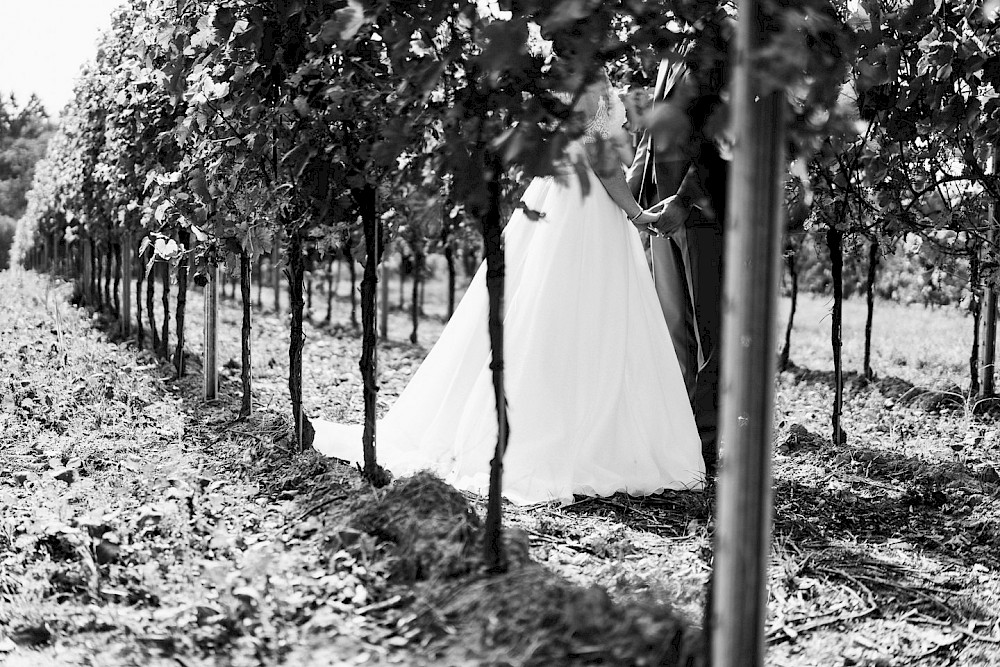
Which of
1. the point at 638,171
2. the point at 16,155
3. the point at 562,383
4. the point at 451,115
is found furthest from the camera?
the point at 16,155

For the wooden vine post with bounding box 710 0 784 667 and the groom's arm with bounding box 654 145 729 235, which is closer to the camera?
the wooden vine post with bounding box 710 0 784 667

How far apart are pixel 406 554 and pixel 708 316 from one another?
2879 mm

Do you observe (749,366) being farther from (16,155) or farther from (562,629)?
(16,155)

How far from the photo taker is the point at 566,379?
479 cm

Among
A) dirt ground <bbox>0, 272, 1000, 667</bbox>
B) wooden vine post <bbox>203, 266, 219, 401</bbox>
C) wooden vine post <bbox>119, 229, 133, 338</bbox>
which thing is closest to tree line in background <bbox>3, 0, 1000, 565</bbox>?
wooden vine post <bbox>203, 266, 219, 401</bbox>

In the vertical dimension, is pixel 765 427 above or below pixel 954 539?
above

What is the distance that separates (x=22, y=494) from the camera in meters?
4.23

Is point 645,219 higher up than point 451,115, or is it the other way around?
point 451,115

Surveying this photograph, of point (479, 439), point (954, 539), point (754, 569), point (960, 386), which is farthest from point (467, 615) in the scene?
point (960, 386)

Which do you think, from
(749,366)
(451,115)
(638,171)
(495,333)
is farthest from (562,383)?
(749,366)

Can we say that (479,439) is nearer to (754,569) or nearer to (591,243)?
(591,243)

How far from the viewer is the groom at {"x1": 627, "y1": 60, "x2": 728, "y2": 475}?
5.08 m

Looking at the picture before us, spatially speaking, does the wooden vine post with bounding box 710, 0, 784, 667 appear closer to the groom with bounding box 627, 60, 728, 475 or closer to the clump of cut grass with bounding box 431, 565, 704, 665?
the clump of cut grass with bounding box 431, 565, 704, 665

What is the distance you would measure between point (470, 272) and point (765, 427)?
2091 cm
